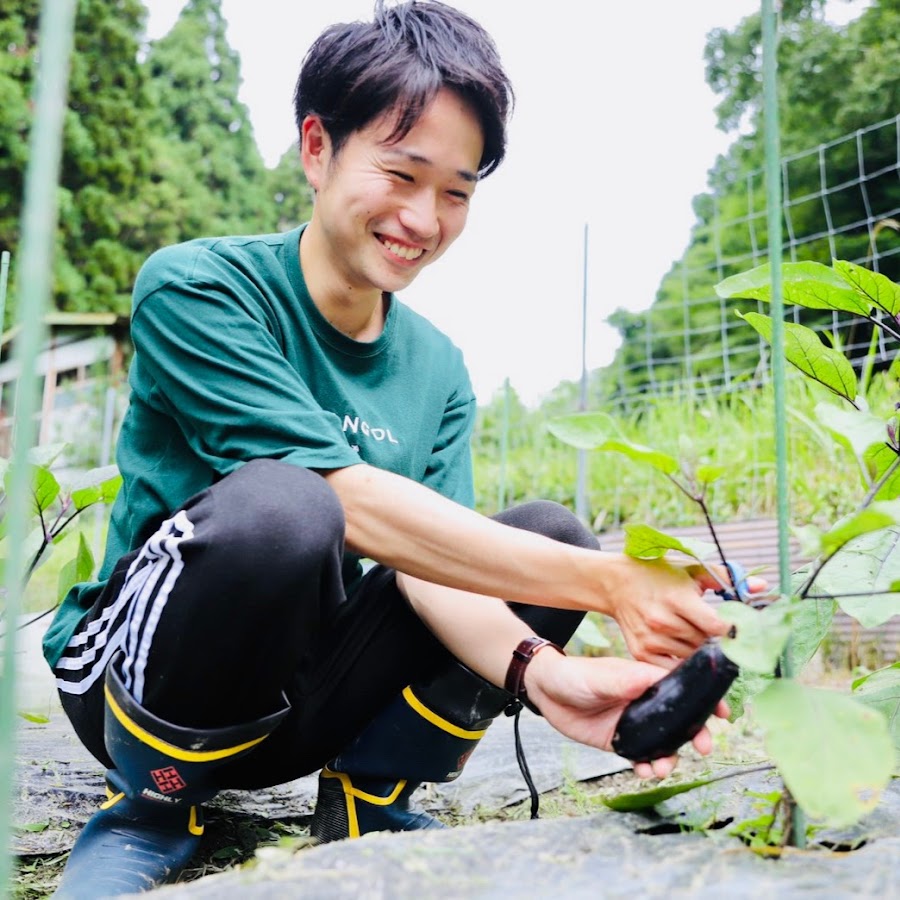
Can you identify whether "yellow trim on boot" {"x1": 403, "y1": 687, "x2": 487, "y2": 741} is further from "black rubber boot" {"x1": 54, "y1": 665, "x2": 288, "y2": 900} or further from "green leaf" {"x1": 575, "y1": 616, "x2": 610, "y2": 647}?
"green leaf" {"x1": 575, "y1": 616, "x2": 610, "y2": 647}

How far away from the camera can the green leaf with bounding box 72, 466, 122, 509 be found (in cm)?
136

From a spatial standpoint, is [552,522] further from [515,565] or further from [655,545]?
[655,545]

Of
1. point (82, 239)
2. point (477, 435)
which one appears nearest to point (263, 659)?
point (477, 435)

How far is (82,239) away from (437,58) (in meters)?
10.9

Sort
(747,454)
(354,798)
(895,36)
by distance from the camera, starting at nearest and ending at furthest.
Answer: (354,798)
(747,454)
(895,36)

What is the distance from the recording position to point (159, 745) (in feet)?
3.48

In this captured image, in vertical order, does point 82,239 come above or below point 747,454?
above

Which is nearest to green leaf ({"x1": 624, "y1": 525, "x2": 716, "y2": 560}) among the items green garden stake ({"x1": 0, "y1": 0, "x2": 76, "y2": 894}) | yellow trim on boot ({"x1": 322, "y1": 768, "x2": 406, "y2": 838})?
green garden stake ({"x1": 0, "y1": 0, "x2": 76, "y2": 894})

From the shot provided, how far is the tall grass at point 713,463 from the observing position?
344 centimetres

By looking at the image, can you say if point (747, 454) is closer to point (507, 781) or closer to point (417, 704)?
point (507, 781)

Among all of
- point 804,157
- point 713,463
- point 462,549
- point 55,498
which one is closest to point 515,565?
point 462,549

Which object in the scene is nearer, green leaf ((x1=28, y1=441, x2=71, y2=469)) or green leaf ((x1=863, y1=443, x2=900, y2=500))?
green leaf ((x1=863, y1=443, x2=900, y2=500))

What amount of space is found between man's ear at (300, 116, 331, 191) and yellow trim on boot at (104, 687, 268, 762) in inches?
29.6

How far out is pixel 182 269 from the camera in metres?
1.21
